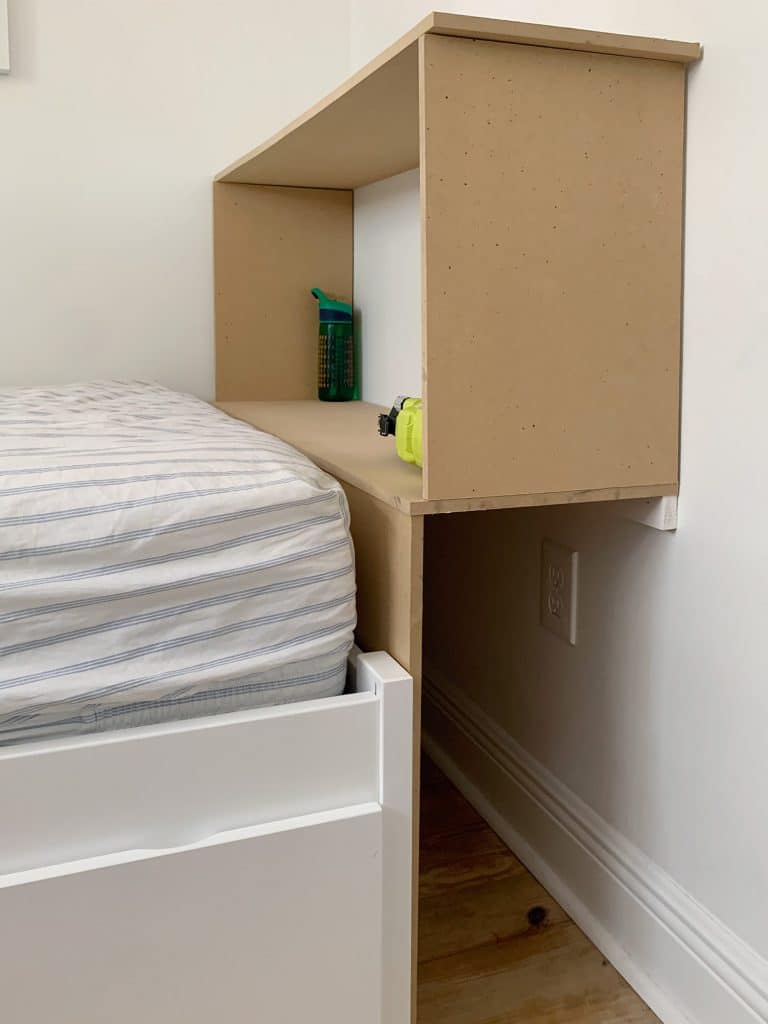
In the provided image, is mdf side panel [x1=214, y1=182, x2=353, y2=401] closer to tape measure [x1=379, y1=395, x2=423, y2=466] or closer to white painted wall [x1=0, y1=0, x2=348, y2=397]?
white painted wall [x1=0, y1=0, x2=348, y2=397]

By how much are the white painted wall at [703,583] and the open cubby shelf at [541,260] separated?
3 centimetres

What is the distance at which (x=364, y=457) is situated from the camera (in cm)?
105

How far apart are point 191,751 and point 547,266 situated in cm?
52

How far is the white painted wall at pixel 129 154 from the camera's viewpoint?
5.14 ft

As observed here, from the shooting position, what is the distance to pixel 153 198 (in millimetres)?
1650

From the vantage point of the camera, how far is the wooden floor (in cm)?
101

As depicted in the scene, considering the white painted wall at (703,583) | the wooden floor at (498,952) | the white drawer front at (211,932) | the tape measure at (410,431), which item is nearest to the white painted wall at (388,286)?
the white painted wall at (703,583)

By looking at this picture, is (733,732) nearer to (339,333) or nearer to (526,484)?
(526,484)

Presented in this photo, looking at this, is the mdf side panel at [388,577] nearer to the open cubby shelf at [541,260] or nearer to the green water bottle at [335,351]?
the open cubby shelf at [541,260]

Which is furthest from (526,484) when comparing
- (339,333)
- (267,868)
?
(339,333)

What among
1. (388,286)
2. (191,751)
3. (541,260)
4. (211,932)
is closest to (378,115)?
(541,260)

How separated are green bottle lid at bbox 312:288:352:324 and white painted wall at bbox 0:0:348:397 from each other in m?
0.20

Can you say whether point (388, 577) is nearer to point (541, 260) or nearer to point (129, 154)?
point (541, 260)

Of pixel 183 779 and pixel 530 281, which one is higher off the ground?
pixel 530 281
